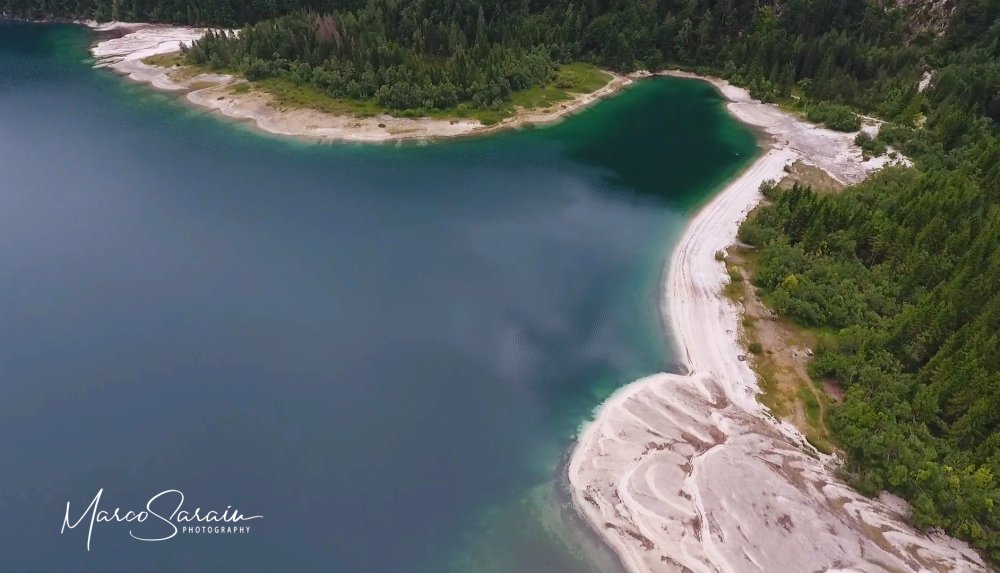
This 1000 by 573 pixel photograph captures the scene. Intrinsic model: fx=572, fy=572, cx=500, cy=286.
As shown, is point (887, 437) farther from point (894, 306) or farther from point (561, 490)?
point (561, 490)

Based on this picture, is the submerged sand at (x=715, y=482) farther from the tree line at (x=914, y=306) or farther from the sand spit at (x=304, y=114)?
the sand spit at (x=304, y=114)

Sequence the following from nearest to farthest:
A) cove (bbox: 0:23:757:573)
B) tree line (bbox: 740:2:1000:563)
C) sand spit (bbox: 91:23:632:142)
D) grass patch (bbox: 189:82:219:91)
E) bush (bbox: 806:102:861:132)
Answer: tree line (bbox: 740:2:1000:563) < cove (bbox: 0:23:757:573) < sand spit (bbox: 91:23:632:142) < bush (bbox: 806:102:861:132) < grass patch (bbox: 189:82:219:91)

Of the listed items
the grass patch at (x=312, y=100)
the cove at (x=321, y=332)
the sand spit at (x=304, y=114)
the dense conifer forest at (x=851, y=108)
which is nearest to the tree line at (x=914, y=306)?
the dense conifer forest at (x=851, y=108)

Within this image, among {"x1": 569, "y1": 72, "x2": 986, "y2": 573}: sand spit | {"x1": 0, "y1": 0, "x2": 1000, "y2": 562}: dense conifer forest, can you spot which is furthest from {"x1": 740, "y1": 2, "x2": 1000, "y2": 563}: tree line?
{"x1": 569, "y1": 72, "x2": 986, "y2": 573}: sand spit

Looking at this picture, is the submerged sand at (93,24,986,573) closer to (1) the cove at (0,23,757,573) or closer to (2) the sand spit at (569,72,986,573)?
(2) the sand spit at (569,72,986,573)

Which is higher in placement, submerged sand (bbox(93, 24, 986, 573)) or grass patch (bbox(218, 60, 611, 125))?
grass patch (bbox(218, 60, 611, 125))
